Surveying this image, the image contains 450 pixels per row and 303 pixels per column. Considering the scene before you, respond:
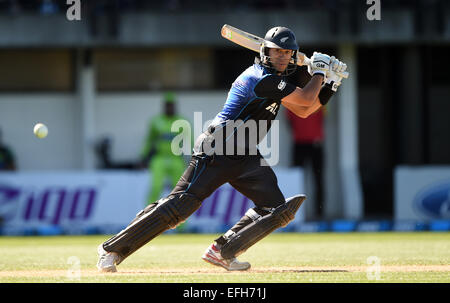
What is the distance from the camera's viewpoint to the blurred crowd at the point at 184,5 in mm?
15602

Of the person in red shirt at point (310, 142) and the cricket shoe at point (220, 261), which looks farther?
the person in red shirt at point (310, 142)

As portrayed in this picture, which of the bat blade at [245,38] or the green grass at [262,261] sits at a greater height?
the bat blade at [245,38]

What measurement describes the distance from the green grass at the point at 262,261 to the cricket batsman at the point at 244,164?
0.79 feet

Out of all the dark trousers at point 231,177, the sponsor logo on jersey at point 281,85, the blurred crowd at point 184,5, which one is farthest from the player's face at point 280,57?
the blurred crowd at point 184,5

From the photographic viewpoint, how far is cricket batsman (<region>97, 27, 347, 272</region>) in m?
7.11

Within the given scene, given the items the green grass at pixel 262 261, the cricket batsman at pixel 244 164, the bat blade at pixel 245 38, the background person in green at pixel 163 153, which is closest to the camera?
the green grass at pixel 262 261

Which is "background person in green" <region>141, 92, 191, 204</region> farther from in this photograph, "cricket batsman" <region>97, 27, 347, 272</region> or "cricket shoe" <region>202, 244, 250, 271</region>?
"cricket batsman" <region>97, 27, 347, 272</region>

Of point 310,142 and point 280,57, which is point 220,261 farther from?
point 310,142

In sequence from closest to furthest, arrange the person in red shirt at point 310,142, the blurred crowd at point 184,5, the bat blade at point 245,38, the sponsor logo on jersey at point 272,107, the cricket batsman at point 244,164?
1. the cricket batsman at point 244,164
2. the sponsor logo on jersey at point 272,107
3. the bat blade at point 245,38
4. the person in red shirt at point 310,142
5. the blurred crowd at point 184,5

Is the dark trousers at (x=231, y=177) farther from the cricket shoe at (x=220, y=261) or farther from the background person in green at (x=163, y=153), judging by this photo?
the background person in green at (x=163, y=153)

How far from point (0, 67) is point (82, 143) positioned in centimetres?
206

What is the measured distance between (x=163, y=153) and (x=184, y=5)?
3.36 metres
